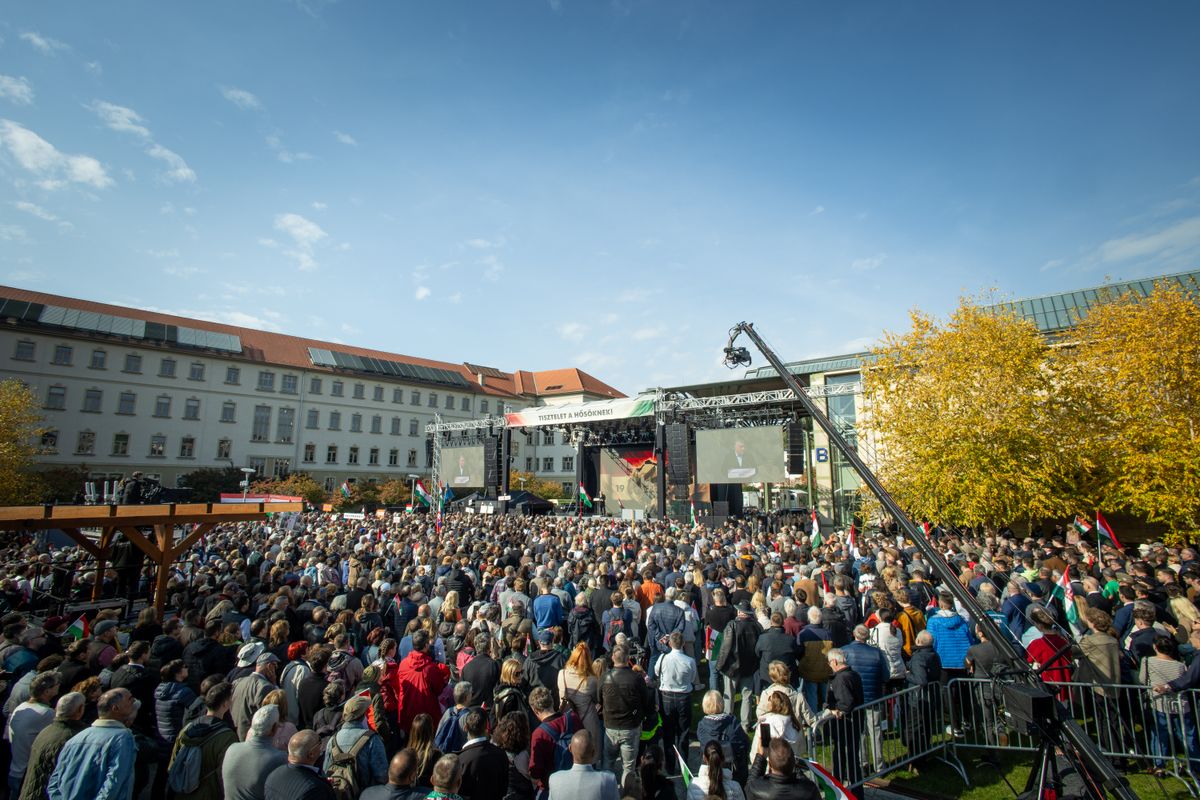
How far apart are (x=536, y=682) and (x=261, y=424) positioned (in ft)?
158

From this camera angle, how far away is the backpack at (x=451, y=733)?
13.9 feet

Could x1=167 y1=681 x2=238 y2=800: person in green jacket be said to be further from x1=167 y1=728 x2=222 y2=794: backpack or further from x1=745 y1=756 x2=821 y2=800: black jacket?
x1=745 y1=756 x2=821 y2=800: black jacket

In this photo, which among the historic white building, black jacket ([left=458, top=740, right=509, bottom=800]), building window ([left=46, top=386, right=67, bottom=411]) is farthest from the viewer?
the historic white building

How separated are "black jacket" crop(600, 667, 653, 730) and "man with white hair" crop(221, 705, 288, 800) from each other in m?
2.41

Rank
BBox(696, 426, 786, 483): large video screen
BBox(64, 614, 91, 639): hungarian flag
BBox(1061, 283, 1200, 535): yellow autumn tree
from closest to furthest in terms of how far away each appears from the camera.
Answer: BBox(64, 614, 91, 639): hungarian flag → BBox(1061, 283, 1200, 535): yellow autumn tree → BBox(696, 426, 786, 483): large video screen

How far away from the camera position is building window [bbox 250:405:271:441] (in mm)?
45016

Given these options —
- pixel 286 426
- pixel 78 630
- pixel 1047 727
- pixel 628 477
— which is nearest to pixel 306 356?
pixel 286 426

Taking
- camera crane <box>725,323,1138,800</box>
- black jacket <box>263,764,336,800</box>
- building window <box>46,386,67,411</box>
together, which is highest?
building window <box>46,386,67,411</box>

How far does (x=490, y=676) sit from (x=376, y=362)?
5267 centimetres

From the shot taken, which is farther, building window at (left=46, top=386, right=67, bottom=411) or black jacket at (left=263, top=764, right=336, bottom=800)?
building window at (left=46, top=386, right=67, bottom=411)

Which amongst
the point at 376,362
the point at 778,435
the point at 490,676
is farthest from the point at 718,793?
the point at 376,362

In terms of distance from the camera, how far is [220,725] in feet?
13.0

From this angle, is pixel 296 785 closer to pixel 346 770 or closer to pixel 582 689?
pixel 346 770

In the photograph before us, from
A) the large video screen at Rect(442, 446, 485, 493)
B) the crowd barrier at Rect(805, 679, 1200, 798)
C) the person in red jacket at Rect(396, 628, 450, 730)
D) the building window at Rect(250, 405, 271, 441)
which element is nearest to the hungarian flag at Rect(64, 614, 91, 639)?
the person in red jacket at Rect(396, 628, 450, 730)
